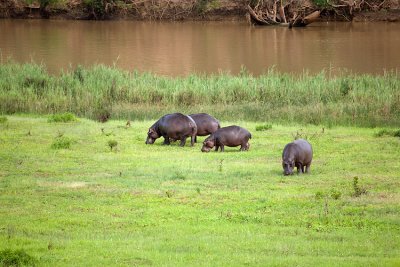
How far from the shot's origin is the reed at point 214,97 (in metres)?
20.0

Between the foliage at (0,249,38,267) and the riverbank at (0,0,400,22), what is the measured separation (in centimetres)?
4446

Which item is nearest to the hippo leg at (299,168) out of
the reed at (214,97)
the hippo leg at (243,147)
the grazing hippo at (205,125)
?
the hippo leg at (243,147)

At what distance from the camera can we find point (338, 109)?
20.0m

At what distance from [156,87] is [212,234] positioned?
1360 cm

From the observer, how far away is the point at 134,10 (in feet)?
176

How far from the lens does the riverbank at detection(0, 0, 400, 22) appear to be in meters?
52.6

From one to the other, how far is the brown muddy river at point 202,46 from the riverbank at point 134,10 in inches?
67.7

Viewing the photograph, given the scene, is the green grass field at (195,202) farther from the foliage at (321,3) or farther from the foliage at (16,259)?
the foliage at (321,3)

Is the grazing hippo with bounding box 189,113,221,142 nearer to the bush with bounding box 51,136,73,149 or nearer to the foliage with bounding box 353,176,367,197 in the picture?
the bush with bounding box 51,136,73,149

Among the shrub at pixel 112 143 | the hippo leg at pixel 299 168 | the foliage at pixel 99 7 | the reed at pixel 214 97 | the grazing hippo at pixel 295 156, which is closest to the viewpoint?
the grazing hippo at pixel 295 156

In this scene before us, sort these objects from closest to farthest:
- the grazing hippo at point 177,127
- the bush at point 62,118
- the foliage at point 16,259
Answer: the foliage at point 16,259, the grazing hippo at point 177,127, the bush at point 62,118

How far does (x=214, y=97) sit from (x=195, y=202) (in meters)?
11.2

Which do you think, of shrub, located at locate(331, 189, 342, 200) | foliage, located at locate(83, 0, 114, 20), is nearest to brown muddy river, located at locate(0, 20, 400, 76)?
foliage, located at locate(83, 0, 114, 20)

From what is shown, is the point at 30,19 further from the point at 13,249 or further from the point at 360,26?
the point at 13,249
